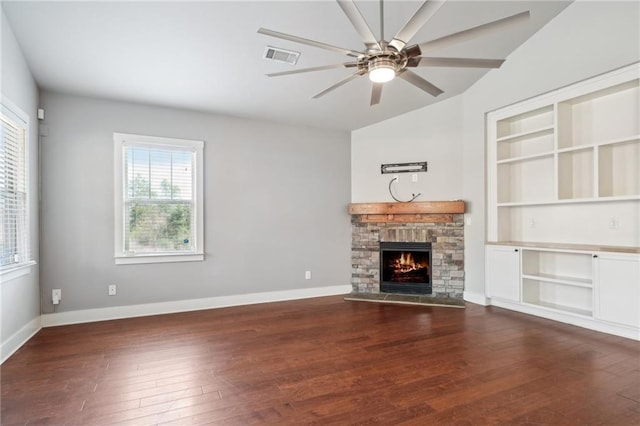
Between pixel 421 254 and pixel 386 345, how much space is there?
242cm

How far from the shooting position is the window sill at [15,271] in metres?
2.83

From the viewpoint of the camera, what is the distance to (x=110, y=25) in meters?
2.84

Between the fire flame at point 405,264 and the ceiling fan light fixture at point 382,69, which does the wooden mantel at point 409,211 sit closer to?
the fire flame at point 405,264

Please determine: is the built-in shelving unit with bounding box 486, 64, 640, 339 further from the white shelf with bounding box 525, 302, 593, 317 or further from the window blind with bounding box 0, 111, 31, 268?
the window blind with bounding box 0, 111, 31, 268

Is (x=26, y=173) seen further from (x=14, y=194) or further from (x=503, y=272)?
(x=503, y=272)

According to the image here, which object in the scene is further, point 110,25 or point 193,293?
point 193,293

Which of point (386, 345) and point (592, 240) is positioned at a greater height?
point (592, 240)

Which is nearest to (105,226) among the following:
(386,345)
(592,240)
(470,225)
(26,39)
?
(26,39)

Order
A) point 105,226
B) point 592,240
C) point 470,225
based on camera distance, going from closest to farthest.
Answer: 1. point 592,240
2. point 105,226
3. point 470,225

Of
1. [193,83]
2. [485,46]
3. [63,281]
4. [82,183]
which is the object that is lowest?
[63,281]

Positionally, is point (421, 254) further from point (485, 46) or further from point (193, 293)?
point (193, 293)

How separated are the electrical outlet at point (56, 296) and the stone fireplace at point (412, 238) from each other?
Result: 391cm

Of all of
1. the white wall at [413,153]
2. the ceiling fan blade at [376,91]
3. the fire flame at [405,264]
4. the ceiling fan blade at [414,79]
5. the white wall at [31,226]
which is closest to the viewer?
the ceiling fan blade at [414,79]

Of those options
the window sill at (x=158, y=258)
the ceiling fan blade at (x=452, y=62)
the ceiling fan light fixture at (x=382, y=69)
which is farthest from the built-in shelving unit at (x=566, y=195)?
the window sill at (x=158, y=258)
